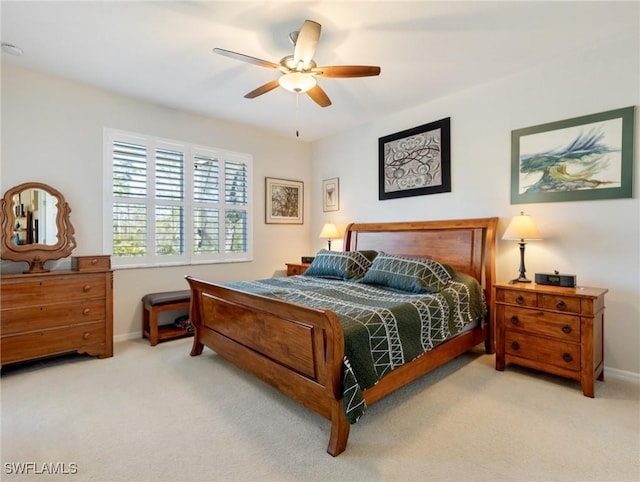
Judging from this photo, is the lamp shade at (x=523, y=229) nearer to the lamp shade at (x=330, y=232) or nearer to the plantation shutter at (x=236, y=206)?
the lamp shade at (x=330, y=232)

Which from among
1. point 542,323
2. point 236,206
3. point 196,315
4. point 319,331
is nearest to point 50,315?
point 196,315

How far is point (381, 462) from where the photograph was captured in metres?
1.69

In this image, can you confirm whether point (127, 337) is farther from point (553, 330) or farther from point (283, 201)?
point (553, 330)

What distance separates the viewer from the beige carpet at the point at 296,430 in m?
1.63

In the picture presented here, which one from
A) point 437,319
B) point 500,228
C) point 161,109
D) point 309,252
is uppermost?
point 161,109

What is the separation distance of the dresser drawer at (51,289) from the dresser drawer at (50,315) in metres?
0.05

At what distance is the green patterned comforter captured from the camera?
5.95ft

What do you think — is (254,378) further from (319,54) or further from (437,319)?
(319,54)

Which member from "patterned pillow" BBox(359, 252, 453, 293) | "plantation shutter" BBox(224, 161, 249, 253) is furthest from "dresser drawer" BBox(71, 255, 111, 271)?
"patterned pillow" BBox(359, 252, 453, 293)

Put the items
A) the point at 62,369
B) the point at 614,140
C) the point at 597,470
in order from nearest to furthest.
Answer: the point at 597,470, the point at 614,140, the point at 62,369

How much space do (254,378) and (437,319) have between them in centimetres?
154

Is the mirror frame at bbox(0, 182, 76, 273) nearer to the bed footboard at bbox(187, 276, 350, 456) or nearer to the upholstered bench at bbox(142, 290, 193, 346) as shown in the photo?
the upholstered bench at bbox(142, 290, 193, 346)

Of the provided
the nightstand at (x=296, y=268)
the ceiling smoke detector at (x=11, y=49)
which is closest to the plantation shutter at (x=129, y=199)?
the ceiling smoke detector at (x=11, y=49)

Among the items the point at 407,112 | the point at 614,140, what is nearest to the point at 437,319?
the point at 614,140
